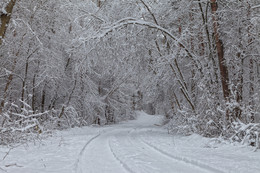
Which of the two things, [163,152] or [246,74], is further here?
[246,74]

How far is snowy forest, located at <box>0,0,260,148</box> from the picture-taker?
906 cm

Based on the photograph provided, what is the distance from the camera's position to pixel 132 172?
4734 mm

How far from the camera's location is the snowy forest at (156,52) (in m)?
9.06

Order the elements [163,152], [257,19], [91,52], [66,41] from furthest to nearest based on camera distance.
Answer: [66,41] < [91,52] < [257,19] < [163,152]

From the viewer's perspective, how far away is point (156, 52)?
14.4 m

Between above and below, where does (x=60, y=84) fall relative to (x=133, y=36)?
below

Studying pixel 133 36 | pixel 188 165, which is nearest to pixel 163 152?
pixel 188 165

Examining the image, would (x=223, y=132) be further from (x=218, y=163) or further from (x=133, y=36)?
(x=133, y=36)

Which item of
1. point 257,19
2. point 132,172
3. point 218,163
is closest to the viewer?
point 132,172

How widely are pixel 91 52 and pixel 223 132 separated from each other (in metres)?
6.38

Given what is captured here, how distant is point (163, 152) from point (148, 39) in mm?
7417

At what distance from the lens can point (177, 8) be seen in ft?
41.3

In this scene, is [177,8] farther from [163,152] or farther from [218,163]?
[218,163]

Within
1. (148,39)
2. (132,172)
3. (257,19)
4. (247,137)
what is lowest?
(132,172)
